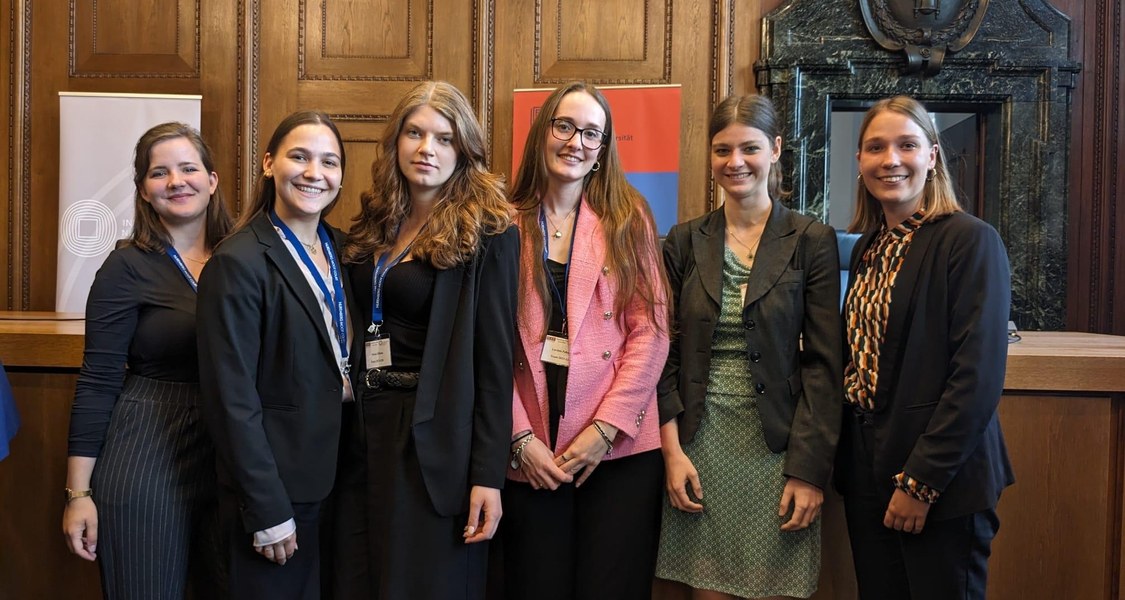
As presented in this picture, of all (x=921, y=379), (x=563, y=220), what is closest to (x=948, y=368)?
(x=921, y=379)

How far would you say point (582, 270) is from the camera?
1942 mm

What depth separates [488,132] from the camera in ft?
13.4

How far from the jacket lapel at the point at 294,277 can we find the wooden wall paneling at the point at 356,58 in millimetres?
2367

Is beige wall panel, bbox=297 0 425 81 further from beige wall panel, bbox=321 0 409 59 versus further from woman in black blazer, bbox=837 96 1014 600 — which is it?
woman in black blazer, bbox=837 96 1014 600

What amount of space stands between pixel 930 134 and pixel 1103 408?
105 centimetres

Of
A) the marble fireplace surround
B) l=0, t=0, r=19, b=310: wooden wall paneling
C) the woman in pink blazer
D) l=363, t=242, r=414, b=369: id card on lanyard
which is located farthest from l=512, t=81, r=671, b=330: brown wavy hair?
l=0, t=0, r=19, b=310: wooden wall paneling

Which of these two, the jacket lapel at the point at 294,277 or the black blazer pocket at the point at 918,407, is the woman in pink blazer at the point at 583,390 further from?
the black blazer pocket at the point at 918,407

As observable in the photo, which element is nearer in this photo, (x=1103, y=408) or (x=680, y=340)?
(x=680, y=340)

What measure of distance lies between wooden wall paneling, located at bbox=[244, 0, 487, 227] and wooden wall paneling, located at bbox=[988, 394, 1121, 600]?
2.94 m

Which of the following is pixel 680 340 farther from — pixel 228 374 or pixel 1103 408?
pixel 1103 408

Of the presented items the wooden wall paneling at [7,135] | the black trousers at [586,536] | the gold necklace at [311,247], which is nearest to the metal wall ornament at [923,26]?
the black trousers at [586,536]

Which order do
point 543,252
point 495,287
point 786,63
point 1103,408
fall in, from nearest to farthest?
point 495,287 < point 543,252 < point 1103,408 < point 786,63

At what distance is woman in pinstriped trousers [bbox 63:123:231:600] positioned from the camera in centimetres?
186

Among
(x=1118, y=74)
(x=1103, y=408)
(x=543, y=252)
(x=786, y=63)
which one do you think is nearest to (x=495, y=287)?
(x=543, y=252)
